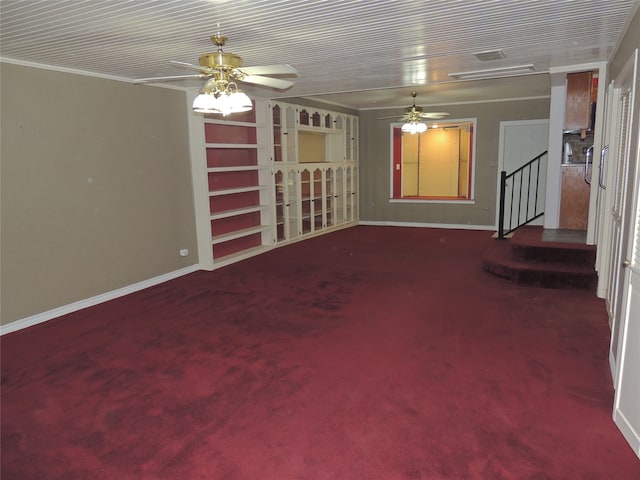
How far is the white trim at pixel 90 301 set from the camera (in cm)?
408

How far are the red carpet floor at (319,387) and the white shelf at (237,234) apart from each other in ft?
4.20

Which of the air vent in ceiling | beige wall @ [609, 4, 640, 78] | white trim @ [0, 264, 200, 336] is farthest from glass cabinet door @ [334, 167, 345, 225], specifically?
beige wall @ [609, 4, 640, 78]

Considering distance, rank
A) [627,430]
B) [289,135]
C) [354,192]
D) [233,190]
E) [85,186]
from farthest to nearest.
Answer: [354,192], [289,135], [233,190], [85,186], [627,430]

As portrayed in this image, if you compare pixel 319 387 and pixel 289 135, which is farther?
pixel 289 135

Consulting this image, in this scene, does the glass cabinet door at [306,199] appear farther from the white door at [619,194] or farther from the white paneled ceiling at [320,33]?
the white door at [619,194]

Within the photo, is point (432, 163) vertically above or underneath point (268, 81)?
underneath

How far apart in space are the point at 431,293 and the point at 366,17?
293 centimetres

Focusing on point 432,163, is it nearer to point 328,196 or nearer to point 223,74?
point 328,196

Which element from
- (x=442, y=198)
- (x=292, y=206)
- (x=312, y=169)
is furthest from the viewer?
(x=442, y=198)

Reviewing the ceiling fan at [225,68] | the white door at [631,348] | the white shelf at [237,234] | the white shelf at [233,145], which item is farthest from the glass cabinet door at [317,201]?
the white door at [631,348]

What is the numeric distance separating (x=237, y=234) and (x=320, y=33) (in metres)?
3.79

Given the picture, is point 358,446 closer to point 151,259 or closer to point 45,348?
point 45,348

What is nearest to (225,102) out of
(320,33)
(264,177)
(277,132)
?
(320,33)

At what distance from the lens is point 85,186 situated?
461cm
